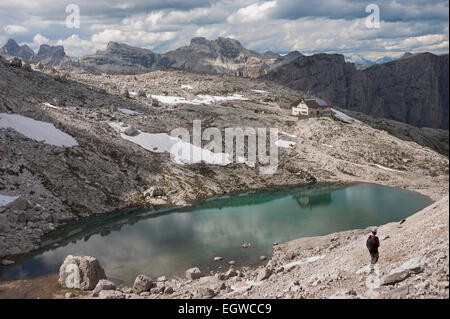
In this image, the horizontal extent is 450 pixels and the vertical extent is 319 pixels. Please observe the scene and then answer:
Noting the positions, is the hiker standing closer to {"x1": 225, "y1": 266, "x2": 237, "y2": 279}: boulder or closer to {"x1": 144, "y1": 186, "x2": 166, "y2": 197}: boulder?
{"x1": 225, "y1": 266, "x2": 237, "y2": 279}: boulder

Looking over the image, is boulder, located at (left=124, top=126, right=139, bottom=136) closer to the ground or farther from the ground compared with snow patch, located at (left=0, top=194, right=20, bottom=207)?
farther from the ground

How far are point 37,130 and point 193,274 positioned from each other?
5093cm

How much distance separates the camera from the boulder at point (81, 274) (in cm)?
3806

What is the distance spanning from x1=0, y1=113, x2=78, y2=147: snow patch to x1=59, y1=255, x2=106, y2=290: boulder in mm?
39486

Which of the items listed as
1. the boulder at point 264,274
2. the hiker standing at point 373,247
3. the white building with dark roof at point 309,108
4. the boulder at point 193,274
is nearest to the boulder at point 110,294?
the boulder at point 193,274

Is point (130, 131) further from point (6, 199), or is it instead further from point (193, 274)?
point (193, 274)

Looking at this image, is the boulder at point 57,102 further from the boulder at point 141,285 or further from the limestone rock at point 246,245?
the boulder at point 141,285

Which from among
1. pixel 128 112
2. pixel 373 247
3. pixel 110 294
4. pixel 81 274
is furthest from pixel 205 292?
pixel 128 112

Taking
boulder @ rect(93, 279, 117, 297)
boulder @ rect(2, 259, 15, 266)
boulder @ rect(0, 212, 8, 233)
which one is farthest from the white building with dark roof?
boulder @ rect(2, 259, 15, 266)

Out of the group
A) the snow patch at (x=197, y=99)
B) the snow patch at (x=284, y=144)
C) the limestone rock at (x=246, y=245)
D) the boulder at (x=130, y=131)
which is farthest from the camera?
the snow patch at (x=197, y=99)

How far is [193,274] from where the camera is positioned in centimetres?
4062

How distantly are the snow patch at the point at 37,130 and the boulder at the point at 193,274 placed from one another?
45.4 m

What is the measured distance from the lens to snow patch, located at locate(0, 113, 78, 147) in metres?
70.4

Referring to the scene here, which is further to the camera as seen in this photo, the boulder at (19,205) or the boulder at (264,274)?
the boulder at (19,205)
